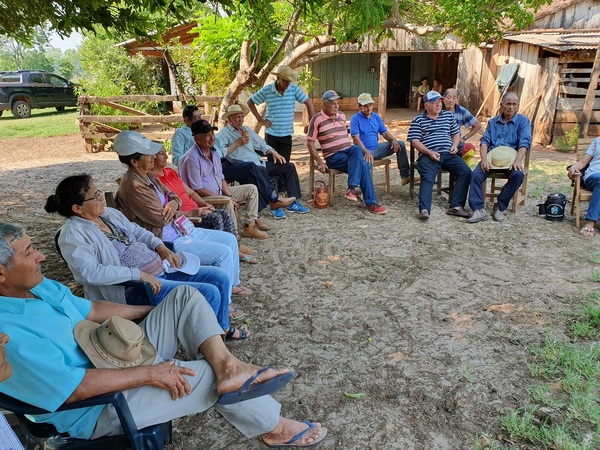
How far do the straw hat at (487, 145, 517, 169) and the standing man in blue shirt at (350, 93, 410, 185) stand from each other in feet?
4.11

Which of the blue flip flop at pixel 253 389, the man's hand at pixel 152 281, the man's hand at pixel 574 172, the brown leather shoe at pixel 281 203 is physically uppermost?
the man's hand at pixel 574 172

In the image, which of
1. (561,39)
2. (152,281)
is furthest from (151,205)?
(561,39)

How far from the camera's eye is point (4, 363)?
167 cm

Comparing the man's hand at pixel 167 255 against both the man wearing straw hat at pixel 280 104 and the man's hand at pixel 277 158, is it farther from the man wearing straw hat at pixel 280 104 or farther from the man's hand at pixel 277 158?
the man wearing straw hat at pixel 280 104

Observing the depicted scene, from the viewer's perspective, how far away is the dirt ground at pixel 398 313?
A: 2.63 metres

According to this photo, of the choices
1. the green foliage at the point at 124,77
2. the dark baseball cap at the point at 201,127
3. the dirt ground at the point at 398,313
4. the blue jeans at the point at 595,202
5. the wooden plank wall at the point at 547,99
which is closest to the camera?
the dirt ground at the point at 398,313

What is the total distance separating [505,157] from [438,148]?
2.65 feet

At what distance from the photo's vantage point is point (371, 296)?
13.2 feet

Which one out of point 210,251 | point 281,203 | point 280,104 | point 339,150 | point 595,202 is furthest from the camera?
point 280,104

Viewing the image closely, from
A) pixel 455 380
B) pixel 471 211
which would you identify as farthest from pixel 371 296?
pixel 471 211

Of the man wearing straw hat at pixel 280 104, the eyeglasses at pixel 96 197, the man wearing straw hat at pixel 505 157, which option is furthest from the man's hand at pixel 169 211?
the man wearing straw hat at pixel 505 157

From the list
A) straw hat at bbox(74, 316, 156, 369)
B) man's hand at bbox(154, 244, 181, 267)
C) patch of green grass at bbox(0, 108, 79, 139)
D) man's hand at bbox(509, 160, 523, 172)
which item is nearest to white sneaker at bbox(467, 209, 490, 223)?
man's hand at bbox(509, 160, 523, 172)

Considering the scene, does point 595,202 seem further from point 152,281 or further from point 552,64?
point 552,64

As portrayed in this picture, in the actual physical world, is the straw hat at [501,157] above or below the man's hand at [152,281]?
above
